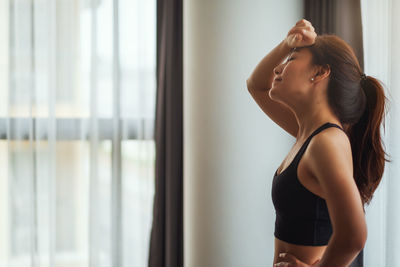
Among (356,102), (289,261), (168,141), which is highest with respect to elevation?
(356,102)

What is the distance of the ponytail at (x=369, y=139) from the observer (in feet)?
3.21

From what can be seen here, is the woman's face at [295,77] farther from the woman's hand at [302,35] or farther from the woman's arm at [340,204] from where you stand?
the woman's arm at [340,204]

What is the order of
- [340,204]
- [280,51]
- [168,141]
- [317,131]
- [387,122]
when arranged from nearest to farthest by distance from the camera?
[340,204], [317,131], [280,51], [387,122], [168,141]

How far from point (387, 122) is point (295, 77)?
1.30m

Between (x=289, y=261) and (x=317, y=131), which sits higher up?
(x=317, y=131)

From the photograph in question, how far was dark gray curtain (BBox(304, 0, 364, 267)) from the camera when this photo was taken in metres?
2.09

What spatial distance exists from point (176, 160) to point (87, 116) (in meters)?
0.55

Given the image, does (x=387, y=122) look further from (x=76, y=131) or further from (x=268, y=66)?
(x=76, y=131)

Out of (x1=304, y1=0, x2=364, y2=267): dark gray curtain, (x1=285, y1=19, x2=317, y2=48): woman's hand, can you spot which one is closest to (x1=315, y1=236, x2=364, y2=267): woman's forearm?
(x1=285, y1=19, x2=317, y2=48): woman's hand

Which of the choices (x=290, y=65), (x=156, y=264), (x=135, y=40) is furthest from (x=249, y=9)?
(x=156, y=264)

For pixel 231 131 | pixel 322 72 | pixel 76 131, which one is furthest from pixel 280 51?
pixel 76 131

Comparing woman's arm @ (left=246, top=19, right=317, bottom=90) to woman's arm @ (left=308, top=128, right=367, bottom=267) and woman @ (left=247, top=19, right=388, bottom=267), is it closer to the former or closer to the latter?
woman @ (left=247, top=19, right=388, bottom=267)

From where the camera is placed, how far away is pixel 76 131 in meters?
2.22

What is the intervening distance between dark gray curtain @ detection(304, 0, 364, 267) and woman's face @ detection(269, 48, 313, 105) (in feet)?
3.97
